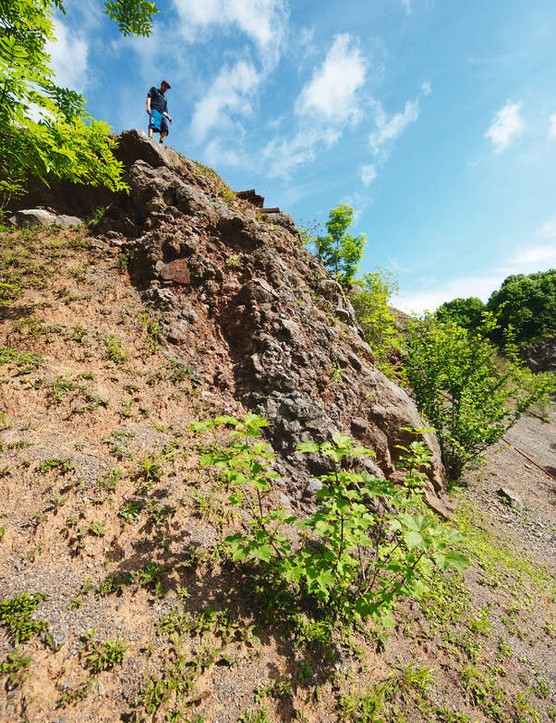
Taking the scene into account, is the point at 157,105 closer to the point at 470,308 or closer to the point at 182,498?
the point at 182,498

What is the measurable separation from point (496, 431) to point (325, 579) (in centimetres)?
865

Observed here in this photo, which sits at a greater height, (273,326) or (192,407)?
(273,326)

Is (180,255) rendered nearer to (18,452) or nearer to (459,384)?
(18,452)

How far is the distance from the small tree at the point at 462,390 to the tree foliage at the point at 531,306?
2749cm

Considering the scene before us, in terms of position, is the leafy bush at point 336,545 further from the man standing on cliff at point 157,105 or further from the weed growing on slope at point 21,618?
the man standing on cliff at point 157,105

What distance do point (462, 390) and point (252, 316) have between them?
774 cm

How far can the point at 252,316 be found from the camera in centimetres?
683

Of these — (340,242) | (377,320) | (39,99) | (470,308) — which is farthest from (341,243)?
(470,308)

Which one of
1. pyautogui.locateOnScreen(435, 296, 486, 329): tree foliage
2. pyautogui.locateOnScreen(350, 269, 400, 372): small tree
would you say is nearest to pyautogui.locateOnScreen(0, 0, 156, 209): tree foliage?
pyautogui.locateOnScreen(350, 269, 400, 372): small tree

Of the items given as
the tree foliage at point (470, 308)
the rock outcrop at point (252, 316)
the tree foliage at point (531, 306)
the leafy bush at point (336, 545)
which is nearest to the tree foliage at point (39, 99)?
the rock outcrop at point (252, 316)

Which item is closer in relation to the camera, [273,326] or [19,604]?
[19,604]

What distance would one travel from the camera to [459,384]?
972 cm

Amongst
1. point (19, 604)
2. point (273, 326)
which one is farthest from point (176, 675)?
point (273, 326)

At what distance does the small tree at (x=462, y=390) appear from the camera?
29.1 ft
